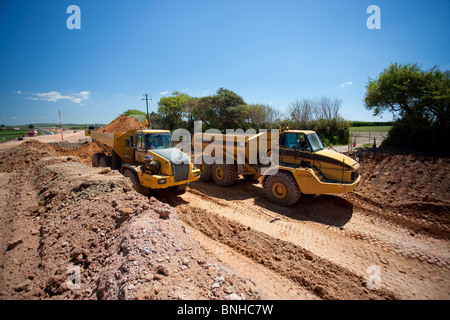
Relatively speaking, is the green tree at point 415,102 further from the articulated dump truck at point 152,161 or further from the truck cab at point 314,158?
the articulated dump truck at point 152,161

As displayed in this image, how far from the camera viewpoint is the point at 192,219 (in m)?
5.97

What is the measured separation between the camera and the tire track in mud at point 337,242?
381 centimetres

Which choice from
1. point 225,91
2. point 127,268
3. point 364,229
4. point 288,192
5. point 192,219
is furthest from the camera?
point 225,91

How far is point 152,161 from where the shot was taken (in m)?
6.86

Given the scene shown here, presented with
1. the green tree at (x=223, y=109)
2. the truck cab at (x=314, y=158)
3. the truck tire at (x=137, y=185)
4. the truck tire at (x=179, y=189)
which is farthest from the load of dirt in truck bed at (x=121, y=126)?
the green tree at (x=223, y=109)

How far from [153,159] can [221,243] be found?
3.63m

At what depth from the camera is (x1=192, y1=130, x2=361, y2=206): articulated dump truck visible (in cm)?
638

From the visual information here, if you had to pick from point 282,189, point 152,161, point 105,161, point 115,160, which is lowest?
point 282,189

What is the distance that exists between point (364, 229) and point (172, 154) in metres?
5.90

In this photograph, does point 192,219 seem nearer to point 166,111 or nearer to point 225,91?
point 225,91

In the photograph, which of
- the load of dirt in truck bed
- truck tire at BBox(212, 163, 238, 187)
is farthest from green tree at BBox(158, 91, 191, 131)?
truck tire at BBox(212, 163, 238, 187)

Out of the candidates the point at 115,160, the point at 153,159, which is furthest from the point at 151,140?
the point at 115,160

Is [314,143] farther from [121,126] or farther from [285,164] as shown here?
[121,126]
